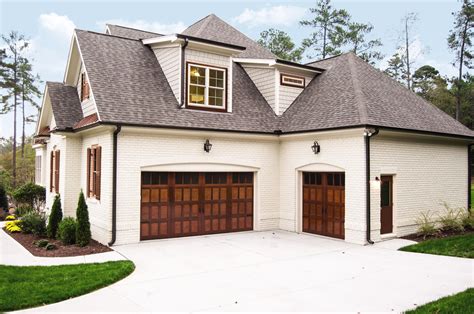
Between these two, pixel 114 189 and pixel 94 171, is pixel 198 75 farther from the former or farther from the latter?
pixel 114 189

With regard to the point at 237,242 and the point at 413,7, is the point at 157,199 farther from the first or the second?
the point at 413,7

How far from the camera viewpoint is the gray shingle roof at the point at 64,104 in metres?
13.9

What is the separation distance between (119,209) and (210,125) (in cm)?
391

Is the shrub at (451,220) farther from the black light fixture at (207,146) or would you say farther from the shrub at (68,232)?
the shrub at (68,232)

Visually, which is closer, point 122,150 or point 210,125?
point 122,150

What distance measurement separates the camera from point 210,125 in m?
12.9

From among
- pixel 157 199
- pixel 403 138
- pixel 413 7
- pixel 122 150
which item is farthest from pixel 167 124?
pixel 413 7

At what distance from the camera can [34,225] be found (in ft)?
42.6

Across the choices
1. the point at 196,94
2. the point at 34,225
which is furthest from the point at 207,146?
the point at 34,225

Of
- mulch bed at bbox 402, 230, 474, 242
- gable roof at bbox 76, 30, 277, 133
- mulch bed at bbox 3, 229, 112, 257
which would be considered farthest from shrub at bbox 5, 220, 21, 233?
mulch bed at bbox 402, 230, 474, 242

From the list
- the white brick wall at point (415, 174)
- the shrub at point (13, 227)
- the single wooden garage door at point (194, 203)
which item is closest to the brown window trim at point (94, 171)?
the single wooden garage door at point (194, 203)

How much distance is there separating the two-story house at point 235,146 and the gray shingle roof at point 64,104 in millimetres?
62

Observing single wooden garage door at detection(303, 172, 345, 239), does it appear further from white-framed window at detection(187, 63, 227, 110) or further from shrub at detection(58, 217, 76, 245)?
shrub at detection(58, 217, 76, 245)

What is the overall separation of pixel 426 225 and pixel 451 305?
6.95 m
